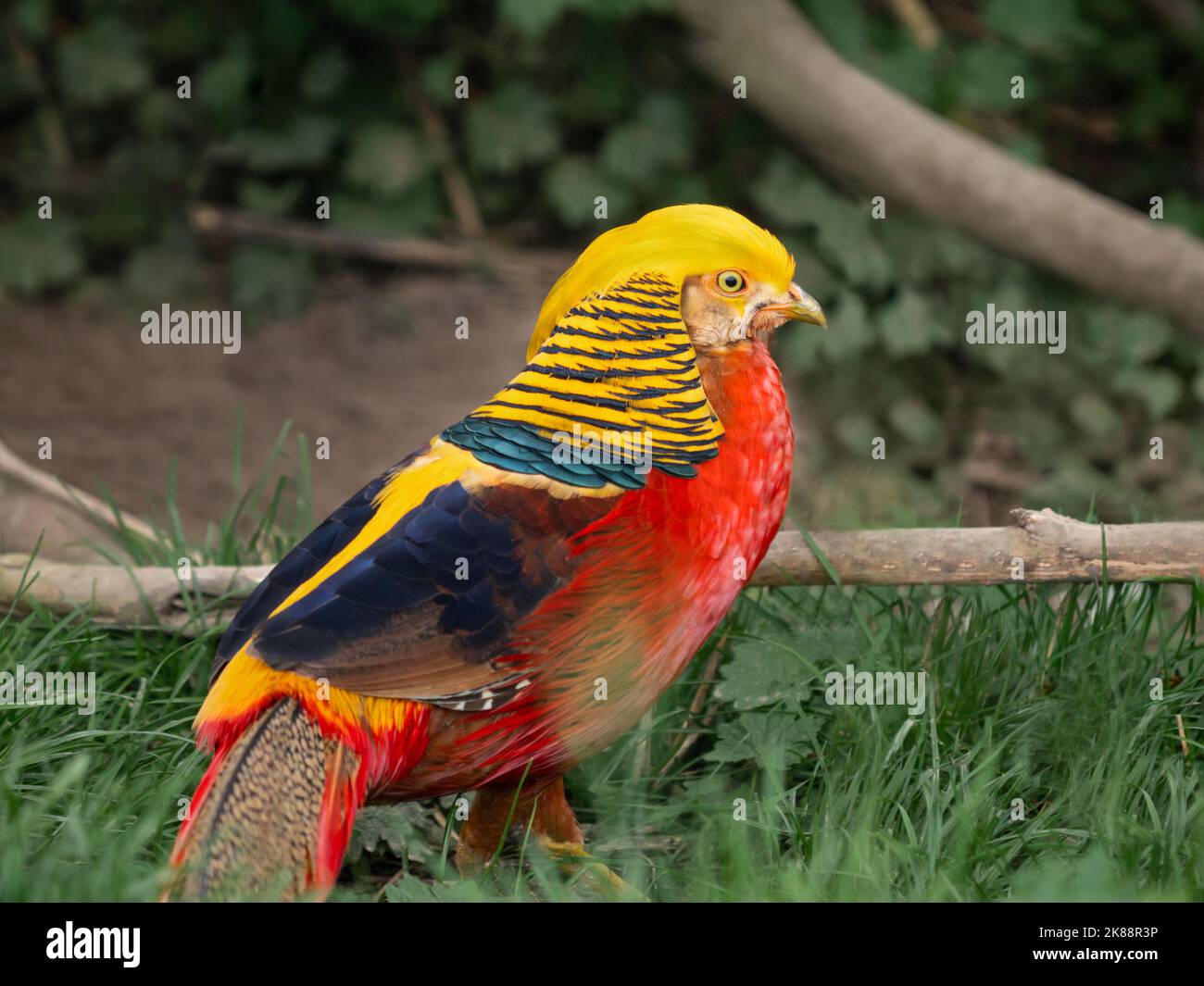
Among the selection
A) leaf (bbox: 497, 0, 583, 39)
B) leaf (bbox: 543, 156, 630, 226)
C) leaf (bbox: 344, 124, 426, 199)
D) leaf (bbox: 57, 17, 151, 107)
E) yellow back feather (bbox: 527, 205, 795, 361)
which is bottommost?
yellow back feather (bbox: 527, 205, 795, 361)

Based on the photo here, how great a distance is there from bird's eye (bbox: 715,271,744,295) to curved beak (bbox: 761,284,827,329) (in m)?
0.06

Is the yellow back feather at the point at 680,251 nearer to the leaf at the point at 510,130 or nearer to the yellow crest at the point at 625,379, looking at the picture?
the yellow crest at the point at 625,379

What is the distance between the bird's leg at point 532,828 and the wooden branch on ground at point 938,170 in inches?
127

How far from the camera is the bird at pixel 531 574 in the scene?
2.06 m

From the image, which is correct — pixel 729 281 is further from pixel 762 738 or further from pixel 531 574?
pixel 762 738

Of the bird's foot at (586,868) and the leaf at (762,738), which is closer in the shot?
the bird's foot at (586,868)

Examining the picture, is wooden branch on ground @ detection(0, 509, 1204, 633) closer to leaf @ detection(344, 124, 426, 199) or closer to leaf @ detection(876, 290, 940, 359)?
leaf @ detection(876, 290, 940, 359)

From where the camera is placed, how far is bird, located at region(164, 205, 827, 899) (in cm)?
206

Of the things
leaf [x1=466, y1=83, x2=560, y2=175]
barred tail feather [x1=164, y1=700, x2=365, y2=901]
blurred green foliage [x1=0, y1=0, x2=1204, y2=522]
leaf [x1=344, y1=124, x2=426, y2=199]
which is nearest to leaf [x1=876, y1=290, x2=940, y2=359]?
blurred green foliage [x1=0, y1=0, x2=1204, y2=522]

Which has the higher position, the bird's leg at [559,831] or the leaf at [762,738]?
the leaf at [762,738]

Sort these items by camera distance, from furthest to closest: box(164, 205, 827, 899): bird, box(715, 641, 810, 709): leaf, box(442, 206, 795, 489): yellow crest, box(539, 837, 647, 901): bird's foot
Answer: box(715, 641, 810, 709): leaf → box(539, 837, 647, 901): bird's foot → box(442, 206, 795, 489): yellow crest → box(164, 205, 827, 899): bird

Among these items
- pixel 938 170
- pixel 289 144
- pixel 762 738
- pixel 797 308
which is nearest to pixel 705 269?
pixel 797 308

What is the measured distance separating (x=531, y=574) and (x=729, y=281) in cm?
55

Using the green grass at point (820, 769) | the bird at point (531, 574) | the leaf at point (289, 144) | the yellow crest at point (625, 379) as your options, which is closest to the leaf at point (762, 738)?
the green grass at point (820, 769)
